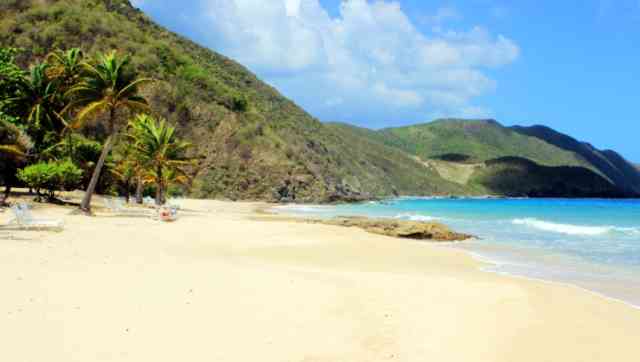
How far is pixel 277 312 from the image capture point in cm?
841

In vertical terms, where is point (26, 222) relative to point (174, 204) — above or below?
below

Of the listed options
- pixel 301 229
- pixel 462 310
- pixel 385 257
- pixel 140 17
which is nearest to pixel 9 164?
pixel 301 229

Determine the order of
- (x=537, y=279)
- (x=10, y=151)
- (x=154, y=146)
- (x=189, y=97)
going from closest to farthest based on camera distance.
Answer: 1. (x=537, y=279)
2. (x=10, y=151)
3. (x=154, y=146)
4. (x=189, y=97)

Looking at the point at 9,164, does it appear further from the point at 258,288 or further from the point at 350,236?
the point at 258,288

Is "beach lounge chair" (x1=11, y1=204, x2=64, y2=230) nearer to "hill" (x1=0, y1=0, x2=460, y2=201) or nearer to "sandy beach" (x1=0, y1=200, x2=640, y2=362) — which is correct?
"sandy beach" (x1=0, y1=200, x2=640, y2=362)

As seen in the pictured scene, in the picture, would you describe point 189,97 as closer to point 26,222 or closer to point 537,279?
point 26,222

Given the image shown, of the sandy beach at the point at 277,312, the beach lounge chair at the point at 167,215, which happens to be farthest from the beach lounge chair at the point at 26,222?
the beach lounge chair at the point at 167,215

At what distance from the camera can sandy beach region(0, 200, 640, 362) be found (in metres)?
6.54

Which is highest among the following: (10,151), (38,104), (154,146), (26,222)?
(38,104)

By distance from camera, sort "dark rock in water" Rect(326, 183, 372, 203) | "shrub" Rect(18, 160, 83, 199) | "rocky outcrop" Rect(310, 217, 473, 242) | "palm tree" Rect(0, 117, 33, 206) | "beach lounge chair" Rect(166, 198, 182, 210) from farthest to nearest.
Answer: "dark rock in water" Rect(326, 183, 372, 203) → "beach lounge chair" Rect(166, 198, 182, 210) → "shrub" Rect(18, 160, 83, 199) → "palm tree" Rect(0, 117, 33, 206) → "rocky outcrop" Rect(310, 217, 473, 242)

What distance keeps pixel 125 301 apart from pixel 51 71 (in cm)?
3725

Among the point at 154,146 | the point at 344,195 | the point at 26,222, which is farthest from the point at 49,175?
the point at 344,195

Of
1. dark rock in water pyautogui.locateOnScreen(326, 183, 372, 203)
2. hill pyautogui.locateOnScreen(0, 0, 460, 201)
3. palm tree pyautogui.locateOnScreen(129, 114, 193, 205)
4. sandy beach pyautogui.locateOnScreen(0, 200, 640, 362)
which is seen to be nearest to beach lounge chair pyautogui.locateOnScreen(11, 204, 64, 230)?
sandy beach pyautogui.locateOnScreen(0, 200, 640, 362)

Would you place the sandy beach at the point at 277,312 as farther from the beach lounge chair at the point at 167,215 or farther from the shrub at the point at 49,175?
the shrub at the point at 49,175
